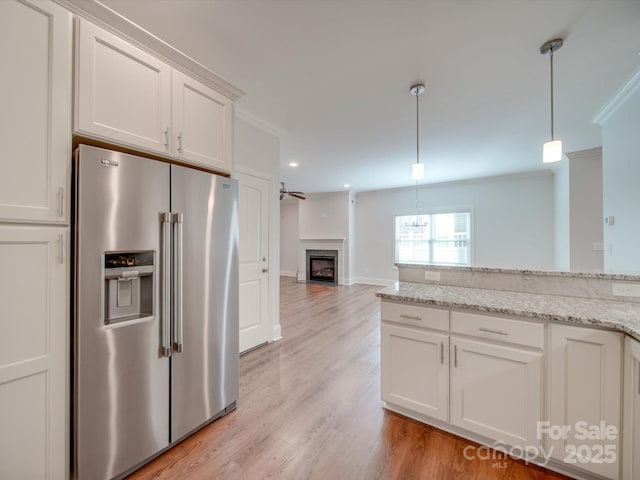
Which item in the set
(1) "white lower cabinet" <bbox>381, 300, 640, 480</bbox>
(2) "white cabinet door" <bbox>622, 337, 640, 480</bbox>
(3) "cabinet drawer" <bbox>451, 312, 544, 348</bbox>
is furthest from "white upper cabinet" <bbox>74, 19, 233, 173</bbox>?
(2) "white cabinet door" <bbox>622, 337, 640, 480</bbox>

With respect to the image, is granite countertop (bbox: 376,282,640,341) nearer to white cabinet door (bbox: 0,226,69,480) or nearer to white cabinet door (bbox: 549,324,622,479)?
white cabinet door (bbox: 549,324,622,479)

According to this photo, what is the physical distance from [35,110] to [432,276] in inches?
105

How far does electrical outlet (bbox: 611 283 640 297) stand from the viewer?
63.9 inches

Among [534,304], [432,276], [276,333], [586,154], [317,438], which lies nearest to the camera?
[534,304]

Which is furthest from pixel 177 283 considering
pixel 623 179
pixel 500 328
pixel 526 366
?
pixel 623 179

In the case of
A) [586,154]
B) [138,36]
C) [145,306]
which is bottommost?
[145,306]

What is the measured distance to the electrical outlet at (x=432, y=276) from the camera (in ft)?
7.42

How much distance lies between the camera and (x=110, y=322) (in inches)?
55.1

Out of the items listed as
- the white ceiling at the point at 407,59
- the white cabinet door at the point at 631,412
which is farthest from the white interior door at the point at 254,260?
the white cabinet door at the point at 631,412

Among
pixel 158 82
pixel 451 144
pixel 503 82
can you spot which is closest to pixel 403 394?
pixel 158 82

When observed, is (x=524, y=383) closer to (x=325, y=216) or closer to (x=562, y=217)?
(x=562, y=217)

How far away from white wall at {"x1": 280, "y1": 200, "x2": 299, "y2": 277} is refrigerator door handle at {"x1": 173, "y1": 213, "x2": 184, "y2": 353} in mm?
7549

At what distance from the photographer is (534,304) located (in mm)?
1604

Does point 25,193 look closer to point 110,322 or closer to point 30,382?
point 110,322
